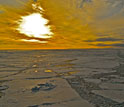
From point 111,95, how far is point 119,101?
43 cm

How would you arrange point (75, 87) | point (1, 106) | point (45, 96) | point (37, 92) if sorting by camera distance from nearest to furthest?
1. point (1, 106)
2. point (45, 96)
3. point (37, 92)
4. point (75, 87)

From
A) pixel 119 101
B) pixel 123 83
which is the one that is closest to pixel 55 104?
pixel 119 101

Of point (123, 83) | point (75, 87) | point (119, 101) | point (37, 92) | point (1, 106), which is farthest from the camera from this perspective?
point (123, 83)

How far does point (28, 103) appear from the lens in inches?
149

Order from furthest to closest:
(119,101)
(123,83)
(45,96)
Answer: (123,83) → (45,96) → (119,101)

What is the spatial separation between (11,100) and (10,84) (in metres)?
1.53

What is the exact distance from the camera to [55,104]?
3732mm

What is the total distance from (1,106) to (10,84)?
1855mm

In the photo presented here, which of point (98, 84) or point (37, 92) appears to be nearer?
point (37, 92)

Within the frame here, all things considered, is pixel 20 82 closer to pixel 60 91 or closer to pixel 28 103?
pixel 60 91

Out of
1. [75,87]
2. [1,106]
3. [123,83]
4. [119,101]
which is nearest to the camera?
[1,106]

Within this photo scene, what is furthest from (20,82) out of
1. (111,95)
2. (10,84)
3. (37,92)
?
(111,95)

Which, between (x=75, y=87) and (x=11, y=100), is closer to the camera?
(x=11, y=100)

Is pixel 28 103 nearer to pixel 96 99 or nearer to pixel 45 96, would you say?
pixel 45 96
